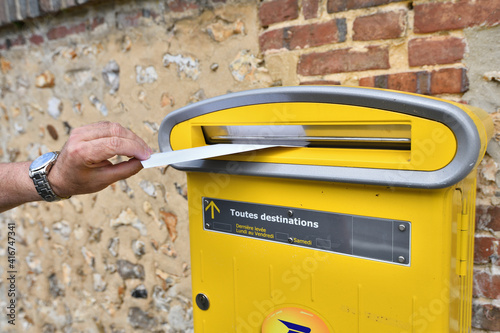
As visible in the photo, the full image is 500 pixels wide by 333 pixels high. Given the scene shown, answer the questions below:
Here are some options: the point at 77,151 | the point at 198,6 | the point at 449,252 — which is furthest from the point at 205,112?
the point at 198,6

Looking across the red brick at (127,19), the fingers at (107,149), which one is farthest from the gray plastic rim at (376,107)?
the red brick at (127,19)

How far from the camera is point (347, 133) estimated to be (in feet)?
3.18

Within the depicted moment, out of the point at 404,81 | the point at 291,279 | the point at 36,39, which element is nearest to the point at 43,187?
the point at 291,279

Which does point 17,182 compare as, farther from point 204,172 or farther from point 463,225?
point 463,225

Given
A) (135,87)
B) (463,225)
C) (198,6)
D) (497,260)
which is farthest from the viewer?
(135,87)

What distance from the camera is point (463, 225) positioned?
0.98 metres

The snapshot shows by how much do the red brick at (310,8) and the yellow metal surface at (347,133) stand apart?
75 cm

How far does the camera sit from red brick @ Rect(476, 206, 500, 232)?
1346 millimetres

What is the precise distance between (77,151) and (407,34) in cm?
117

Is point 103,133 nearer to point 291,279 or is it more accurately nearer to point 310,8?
point 291,279

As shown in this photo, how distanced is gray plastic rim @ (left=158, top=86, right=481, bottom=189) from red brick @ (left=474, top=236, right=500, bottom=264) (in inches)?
27.3

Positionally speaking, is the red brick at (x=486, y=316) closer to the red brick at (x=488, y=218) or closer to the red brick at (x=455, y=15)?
the red brick at (x=488, y=218)

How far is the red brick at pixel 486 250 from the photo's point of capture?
1.35 meters

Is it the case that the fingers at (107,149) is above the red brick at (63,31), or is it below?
below
